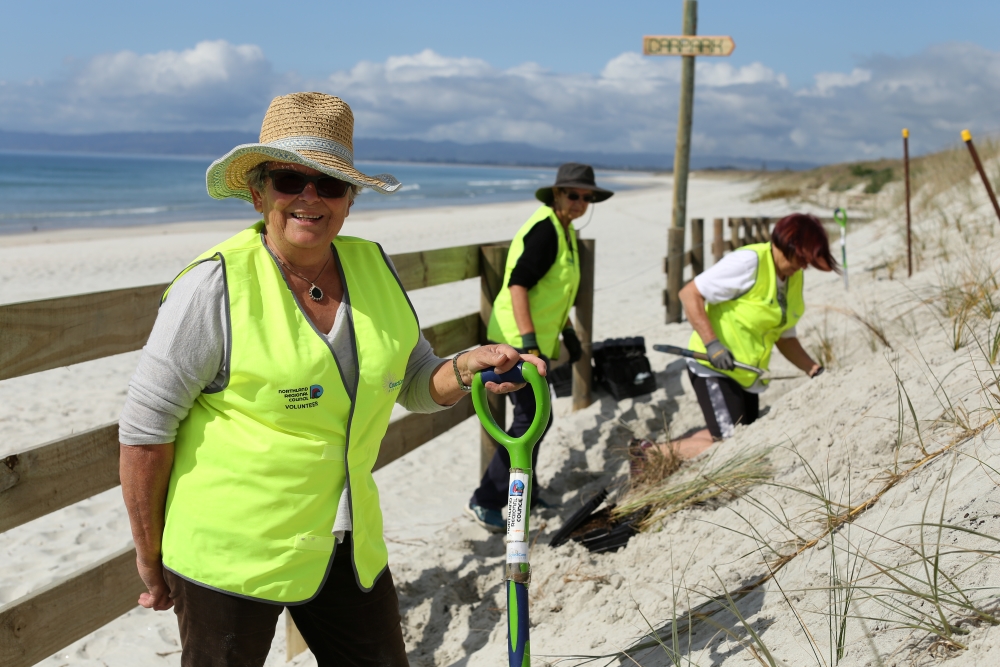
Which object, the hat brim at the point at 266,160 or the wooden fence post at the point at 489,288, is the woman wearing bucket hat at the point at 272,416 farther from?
the wooden fence post at the point at 489,288

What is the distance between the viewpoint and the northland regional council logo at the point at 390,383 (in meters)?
2.07

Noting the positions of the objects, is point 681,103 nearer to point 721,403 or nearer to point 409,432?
point 721,403

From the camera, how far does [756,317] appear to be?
4363 millimetres

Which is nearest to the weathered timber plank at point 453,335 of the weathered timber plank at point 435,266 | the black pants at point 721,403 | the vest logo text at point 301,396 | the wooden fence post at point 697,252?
the weathered timber plank at point 435,266

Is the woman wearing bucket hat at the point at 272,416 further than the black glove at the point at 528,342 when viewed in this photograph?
No

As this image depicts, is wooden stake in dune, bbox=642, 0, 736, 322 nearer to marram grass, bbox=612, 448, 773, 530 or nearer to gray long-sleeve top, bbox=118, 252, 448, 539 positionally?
marram grass, bbox=612, 448, 773, 530

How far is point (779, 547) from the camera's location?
107 inches

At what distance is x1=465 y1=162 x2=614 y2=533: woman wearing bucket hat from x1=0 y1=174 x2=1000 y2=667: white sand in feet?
0.92

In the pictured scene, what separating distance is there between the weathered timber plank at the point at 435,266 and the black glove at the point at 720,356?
1.36m

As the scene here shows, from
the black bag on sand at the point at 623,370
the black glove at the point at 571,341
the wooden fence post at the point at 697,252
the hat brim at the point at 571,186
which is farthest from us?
the wooden fence post at the point at 697,252

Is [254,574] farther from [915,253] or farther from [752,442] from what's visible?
[915,253]

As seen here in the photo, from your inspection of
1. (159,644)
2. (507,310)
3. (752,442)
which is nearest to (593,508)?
(752,442)

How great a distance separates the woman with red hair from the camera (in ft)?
14.0

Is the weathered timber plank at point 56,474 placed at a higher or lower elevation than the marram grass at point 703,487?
higher
